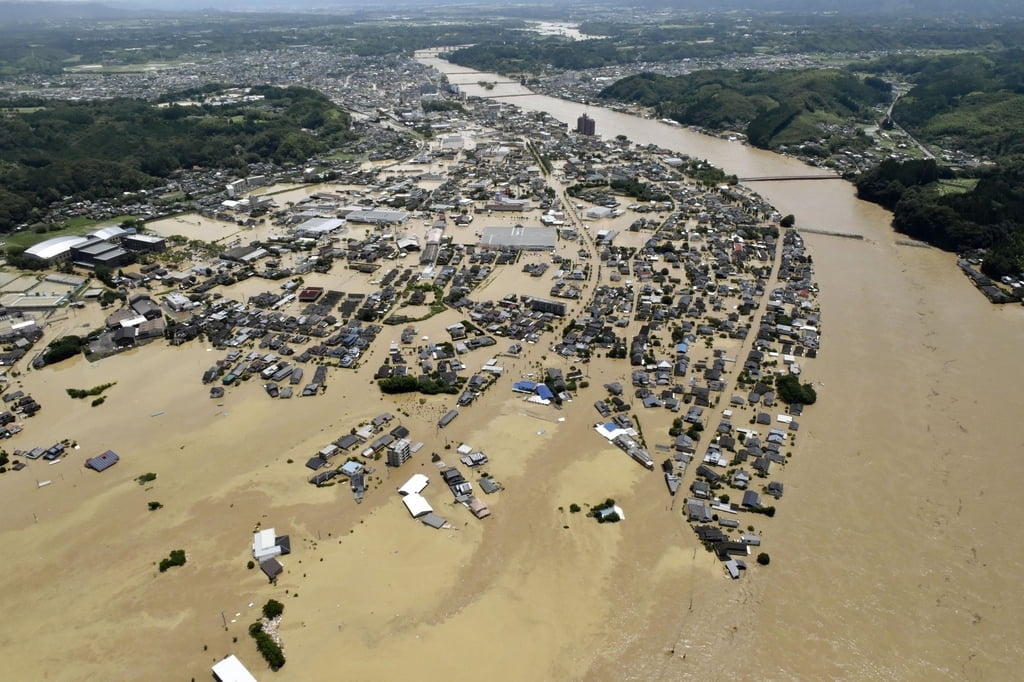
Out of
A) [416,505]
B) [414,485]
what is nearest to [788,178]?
[414,485]

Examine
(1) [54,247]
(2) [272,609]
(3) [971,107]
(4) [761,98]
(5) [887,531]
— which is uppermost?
(3) [971,107]

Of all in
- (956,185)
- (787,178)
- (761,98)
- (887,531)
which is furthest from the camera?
(761,98)

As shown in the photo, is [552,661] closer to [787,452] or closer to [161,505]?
[787,452]

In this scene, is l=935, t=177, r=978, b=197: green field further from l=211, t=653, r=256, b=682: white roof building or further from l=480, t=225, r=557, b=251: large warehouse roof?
l=211, t=653, r=256, b=682: white roof building

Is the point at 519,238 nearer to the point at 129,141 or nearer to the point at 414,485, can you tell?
the point at 414,485

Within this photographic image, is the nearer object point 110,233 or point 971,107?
point 110,233

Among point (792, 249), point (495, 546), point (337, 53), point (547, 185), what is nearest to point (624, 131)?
point (547, 185)

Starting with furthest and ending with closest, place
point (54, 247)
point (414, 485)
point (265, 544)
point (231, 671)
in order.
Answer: point (54, 247)
point (414, 485)
point (265, 544)
point (231, 671)

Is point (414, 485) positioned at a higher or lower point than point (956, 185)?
lower
